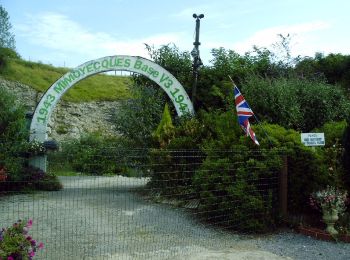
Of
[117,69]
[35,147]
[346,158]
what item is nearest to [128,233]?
[346,158]

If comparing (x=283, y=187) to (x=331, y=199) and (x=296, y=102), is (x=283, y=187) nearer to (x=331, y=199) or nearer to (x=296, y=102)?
(x=331, y=199)

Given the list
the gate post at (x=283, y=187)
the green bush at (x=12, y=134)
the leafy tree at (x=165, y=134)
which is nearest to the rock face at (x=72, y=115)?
the green bush at (x=12, y=134)

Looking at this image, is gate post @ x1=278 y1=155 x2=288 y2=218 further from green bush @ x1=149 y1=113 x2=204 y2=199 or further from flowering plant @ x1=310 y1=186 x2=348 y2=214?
green bush @ x1=149 y1=113 x2=204 y2=199

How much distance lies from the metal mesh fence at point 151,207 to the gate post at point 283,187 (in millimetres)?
92

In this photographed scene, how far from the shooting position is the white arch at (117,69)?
11594mm

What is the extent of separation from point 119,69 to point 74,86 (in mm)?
15771

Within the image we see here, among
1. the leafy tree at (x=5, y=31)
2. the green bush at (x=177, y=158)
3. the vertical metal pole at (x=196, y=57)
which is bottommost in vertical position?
the green bush at (x=177, y=158)

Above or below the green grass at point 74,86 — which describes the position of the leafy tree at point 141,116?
below

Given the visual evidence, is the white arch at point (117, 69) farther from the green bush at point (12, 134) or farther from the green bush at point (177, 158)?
the green bush at point (177, 158)

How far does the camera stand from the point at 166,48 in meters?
14.8

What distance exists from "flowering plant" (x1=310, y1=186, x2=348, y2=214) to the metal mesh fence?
2.36ft

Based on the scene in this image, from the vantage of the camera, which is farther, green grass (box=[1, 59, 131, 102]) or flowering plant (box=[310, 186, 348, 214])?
green grass (box=[1, 59, 131, 102])

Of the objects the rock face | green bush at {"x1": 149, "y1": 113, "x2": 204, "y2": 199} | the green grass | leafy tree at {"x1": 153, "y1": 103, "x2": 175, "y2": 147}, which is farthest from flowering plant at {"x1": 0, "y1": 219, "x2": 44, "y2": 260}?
the green grass

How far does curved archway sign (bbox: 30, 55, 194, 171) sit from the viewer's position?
11.6 meters
